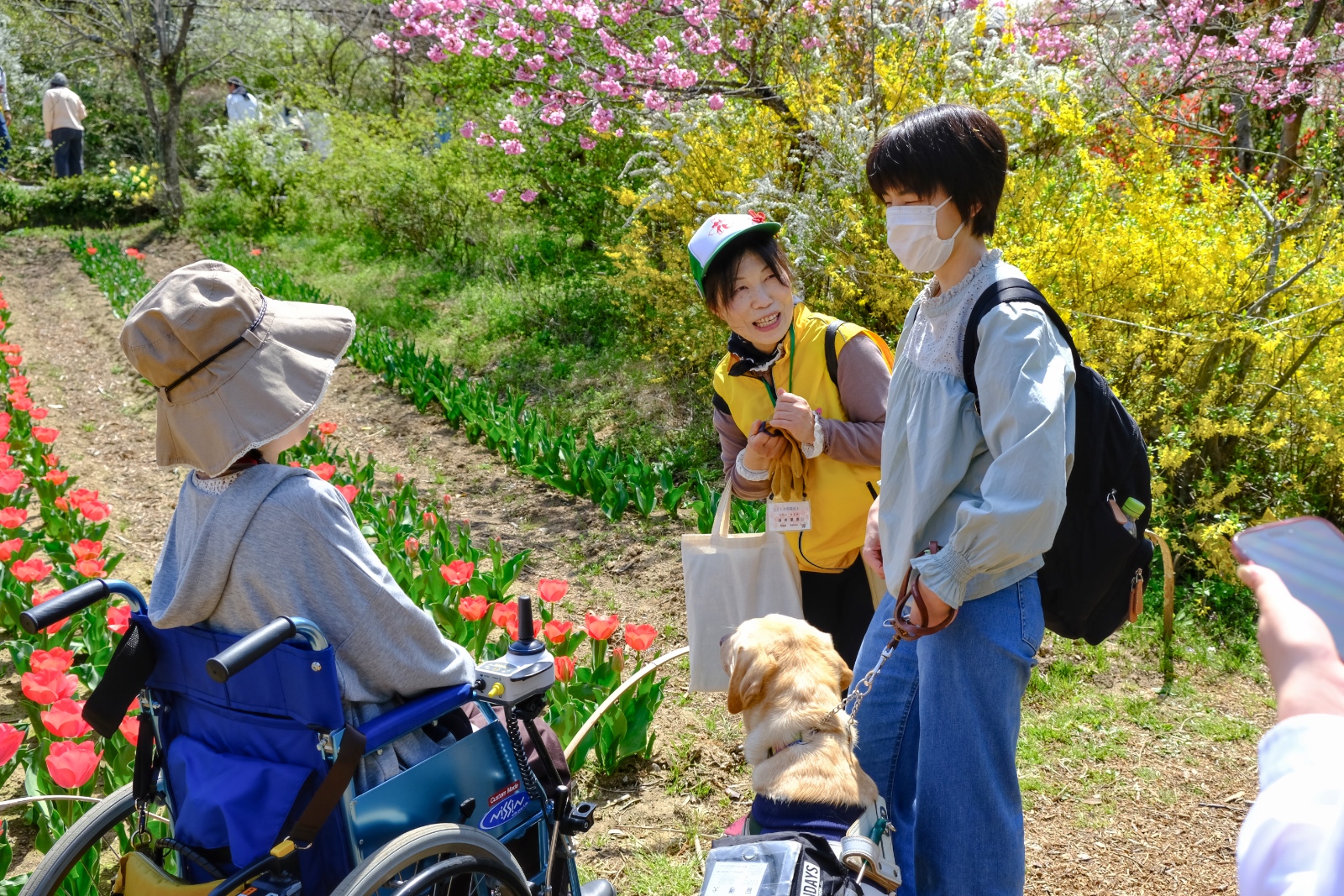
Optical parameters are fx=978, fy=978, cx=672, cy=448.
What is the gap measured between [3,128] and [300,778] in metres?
20.9

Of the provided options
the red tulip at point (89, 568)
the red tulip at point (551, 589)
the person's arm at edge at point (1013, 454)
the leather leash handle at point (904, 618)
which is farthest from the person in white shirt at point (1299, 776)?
the red tulip at point (89, 568)

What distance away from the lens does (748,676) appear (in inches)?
83.3

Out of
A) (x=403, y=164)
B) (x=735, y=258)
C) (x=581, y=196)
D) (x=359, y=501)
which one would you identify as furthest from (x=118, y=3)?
(x=735, y=258)

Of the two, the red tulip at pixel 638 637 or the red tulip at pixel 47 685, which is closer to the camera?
the red tulip at pixel 47 685

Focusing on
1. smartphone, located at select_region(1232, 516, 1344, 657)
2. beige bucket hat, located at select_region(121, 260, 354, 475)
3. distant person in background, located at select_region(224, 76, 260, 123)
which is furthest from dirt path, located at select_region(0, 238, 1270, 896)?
distant person in background, located at select_region(224, 76, 260, 123)

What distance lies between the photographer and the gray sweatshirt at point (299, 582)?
1.79 m

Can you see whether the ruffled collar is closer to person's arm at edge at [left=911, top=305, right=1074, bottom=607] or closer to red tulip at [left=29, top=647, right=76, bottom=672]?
person's arm at edge at [left=911, top=305, right=1074, bottom=607]

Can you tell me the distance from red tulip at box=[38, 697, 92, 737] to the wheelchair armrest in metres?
1.18

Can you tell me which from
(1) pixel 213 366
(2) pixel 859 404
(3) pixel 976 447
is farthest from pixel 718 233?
(1) pixel 213 366

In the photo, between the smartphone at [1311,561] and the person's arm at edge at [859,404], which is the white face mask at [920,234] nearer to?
the person's arm at edge at [859,404]

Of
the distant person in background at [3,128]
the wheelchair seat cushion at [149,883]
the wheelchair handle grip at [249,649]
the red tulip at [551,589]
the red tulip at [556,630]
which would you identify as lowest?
the red tulip at [556,630]

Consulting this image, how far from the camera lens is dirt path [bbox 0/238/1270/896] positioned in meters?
2.83

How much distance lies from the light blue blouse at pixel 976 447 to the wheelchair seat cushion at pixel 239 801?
1189 millimetres

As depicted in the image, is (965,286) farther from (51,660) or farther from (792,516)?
(51,660)
